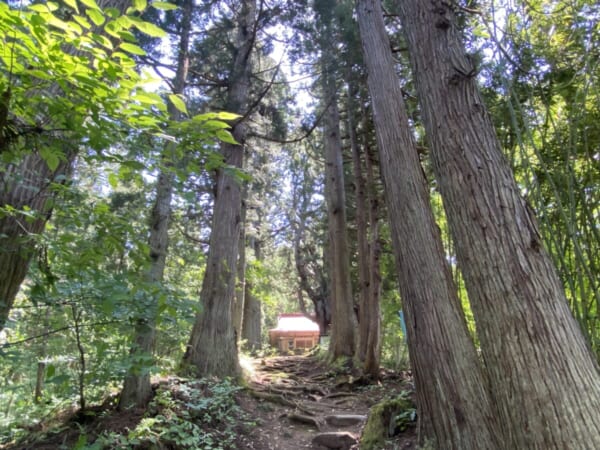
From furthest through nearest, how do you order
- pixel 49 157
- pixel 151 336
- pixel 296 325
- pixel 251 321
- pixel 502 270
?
pixel 296 325 → pixel 251 321 → pixel 151 336 → pixel 502 270 → pixel 49 157

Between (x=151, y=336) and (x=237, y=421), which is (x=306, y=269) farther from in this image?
(x=151, y=336)

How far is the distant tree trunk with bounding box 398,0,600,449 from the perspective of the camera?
6.52 feet

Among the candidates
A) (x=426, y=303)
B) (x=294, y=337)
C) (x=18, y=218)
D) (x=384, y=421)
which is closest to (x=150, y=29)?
(x=18, y=218)

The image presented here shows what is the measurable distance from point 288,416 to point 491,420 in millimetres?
3526

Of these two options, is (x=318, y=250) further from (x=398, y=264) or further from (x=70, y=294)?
(x=70, y=294)

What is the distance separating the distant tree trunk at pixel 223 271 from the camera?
5844 mm

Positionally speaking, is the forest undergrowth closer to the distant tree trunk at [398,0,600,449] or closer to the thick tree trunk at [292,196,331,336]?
the distant tree trunk at [398,0,600,449]

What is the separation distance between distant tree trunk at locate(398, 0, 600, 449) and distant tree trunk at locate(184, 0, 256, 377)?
11.0ft

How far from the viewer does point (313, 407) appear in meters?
5.98

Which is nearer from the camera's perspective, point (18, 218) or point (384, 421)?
point (18, 218)

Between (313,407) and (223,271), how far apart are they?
2750mm

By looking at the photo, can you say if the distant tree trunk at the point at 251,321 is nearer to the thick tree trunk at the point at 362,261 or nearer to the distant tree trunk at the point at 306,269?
the distant tree trunk at the point at 306,269

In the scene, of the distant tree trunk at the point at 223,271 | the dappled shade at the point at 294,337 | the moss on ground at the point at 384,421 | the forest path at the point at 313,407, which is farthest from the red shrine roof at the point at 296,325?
the moss on ground at the point at 384,421

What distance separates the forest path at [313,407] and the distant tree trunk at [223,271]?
74cm
